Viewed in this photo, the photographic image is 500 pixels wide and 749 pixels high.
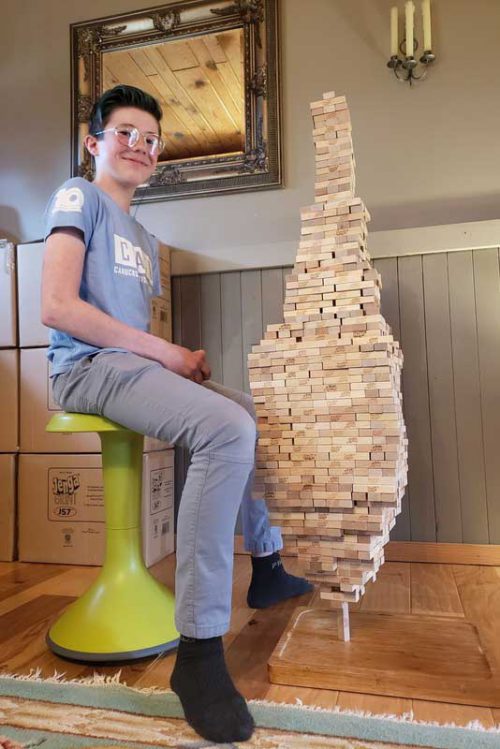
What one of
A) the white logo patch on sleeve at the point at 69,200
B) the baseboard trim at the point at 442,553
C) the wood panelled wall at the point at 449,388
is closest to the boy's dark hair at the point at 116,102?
the white logo patch on sleeve at the point at 69,200

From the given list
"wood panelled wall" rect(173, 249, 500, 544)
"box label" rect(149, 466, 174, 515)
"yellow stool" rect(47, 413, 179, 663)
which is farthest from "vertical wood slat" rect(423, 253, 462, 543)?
"yellow stool" rect(47, 413, 179, 663)

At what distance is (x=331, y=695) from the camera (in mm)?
1007

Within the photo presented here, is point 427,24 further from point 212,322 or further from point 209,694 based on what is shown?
point 209,694

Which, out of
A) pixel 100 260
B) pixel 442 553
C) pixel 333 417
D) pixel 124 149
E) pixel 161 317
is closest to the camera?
pixel 333 417

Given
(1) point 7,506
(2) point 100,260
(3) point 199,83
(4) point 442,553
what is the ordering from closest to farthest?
1. (2) point 100,260
2. (4) point 442,553
3. (1) point 7,506
4. (3) point 199,83

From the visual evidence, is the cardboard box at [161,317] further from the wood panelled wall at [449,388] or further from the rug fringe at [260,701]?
the rug fringe at [260,701]

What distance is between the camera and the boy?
3.08 ft

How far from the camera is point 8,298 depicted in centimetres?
203

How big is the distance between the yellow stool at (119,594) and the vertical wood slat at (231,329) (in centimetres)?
84

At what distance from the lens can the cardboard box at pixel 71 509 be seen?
6.26 ft

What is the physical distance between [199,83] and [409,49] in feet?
2.62

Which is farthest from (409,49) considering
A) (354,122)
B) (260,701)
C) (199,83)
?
(260,701)

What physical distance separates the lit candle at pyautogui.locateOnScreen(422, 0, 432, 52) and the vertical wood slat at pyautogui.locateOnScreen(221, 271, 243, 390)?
1.03 m

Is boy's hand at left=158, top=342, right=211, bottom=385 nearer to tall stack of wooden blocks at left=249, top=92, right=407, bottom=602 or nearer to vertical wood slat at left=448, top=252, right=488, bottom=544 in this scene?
tall stack of wooden blocks at left=249, top=92, right=407, bottom=602
